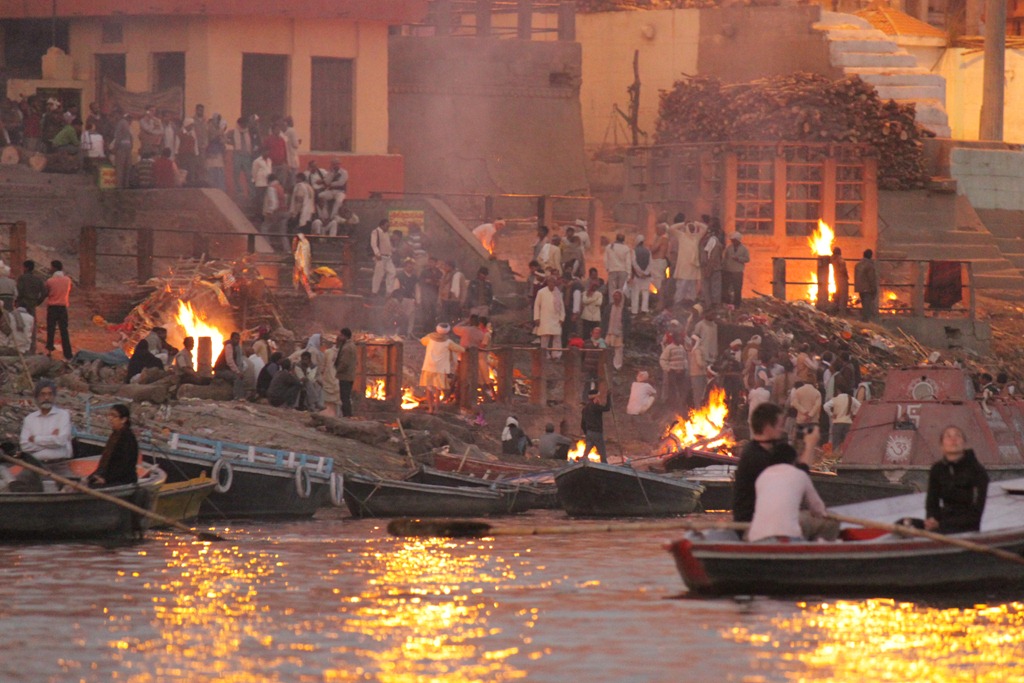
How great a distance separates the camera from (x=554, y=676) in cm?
1451

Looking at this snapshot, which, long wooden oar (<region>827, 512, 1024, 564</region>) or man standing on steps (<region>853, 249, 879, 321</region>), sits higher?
man standing on steps (<region>853, 249, 879, 321</region>)

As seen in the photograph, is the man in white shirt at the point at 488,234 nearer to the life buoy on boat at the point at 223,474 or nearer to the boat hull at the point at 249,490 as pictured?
the boat hull at the point at 249,490

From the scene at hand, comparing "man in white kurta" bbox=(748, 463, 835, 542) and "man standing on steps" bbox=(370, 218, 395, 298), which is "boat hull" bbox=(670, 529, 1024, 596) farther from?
"man standing on steps" bbox=(370, 218, 395, 298)

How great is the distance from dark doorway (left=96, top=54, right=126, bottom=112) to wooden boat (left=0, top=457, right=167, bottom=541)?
59.3ft

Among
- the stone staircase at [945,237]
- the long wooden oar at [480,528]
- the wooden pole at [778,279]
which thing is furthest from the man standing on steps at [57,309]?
the stone staircase at [945,237]

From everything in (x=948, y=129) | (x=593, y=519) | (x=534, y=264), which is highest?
(x=948, y=129)

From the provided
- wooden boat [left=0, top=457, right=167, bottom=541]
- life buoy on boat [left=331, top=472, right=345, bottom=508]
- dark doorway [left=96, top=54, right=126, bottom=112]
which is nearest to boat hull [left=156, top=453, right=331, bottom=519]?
life buoy on boat [left=331, top=472, right=345, bottom=508]

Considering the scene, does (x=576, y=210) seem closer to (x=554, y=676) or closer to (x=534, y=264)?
(x=534, y=264)

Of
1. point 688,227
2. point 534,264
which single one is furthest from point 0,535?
point 688,227

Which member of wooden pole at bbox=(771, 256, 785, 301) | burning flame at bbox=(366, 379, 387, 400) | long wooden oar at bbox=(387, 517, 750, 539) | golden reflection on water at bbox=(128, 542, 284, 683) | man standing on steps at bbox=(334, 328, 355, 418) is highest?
wooden pole at bbox=(771, 256, 785, 301)

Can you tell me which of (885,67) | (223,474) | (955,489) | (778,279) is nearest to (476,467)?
(223,474)

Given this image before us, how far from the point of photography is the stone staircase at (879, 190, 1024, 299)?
140 feet

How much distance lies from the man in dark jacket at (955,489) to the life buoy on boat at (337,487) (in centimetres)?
970

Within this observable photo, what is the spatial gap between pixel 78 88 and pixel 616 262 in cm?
1048
